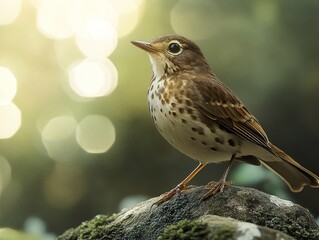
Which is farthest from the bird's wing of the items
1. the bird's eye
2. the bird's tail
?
the bird's eye

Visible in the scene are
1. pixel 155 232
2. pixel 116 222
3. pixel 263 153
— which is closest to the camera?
pixel 155 232

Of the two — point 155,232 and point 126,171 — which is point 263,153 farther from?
point 126,171

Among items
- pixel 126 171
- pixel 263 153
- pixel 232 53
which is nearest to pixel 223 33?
pixel 232 53

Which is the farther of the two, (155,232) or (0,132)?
(0,132)

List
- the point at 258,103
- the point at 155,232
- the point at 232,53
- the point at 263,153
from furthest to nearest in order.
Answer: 1. the point at 232,53
2. the point at 258,103
3. the point at 263,153
4. the point at 155,232

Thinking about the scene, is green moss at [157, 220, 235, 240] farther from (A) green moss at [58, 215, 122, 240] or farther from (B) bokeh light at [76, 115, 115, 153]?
(B) bokeh light at [76, 115, 115, 153]

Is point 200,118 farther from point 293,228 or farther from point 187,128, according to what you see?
point 293,228
